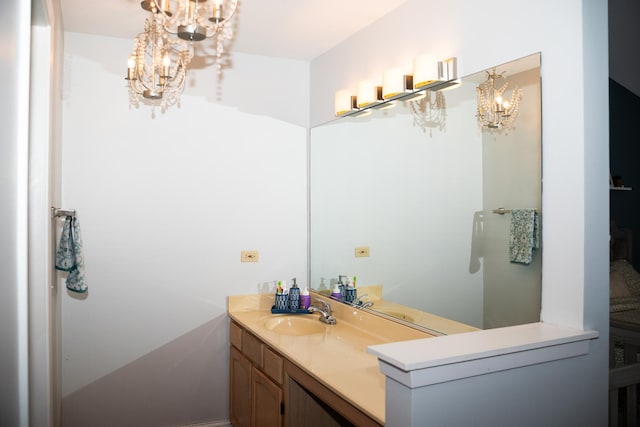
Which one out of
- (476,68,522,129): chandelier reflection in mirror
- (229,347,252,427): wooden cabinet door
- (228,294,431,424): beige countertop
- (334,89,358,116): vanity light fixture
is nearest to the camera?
(228,294,431,424): beige countertop

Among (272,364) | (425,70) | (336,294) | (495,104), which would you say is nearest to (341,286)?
(336,294)

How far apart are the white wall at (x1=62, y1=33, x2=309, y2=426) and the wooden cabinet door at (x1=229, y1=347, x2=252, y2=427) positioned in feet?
0.33

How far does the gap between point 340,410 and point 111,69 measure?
92.1 inches

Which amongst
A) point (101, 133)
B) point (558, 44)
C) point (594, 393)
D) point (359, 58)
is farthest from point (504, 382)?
point (101, 133)

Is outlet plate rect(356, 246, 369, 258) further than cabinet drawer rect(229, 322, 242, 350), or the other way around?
cabinet drawer rect(229, 322, 242, 350)

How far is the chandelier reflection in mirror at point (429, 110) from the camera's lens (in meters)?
2.20

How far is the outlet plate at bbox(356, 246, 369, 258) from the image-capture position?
9.19 ft

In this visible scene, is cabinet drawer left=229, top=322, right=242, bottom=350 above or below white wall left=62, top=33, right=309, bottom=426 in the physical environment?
below

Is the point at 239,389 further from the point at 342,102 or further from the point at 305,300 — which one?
the point at 342,102

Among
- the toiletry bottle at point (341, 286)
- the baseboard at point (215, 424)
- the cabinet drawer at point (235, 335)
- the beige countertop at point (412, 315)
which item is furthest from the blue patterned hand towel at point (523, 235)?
the baseboard at point (215, 424)

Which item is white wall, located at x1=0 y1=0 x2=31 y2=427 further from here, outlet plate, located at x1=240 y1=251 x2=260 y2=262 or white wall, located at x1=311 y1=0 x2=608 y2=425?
outlet plate, located at x1=240 y1=251 x2=260 y2=262

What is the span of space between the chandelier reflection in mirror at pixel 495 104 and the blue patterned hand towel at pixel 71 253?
1903 millimetres

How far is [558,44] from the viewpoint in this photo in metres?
1.66

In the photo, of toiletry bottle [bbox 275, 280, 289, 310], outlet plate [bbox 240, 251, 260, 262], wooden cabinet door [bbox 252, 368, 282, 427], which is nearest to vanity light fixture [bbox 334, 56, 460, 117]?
outlet plate [bbox 240, 251, 260, 262]
